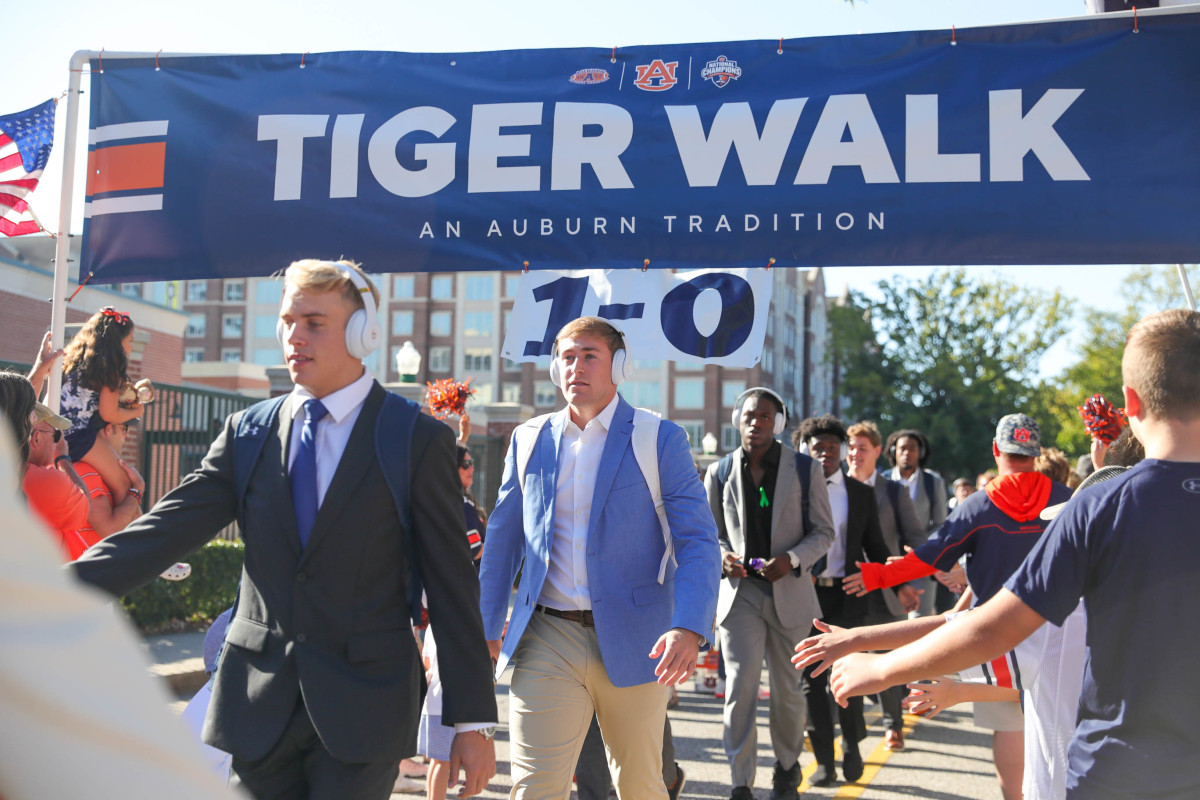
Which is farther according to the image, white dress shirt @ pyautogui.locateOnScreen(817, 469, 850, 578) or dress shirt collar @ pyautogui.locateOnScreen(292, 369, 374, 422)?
white dress shirt @ pyautogui.locateOnScreen(817, 469, 850, 578)

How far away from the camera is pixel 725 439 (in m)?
72.1

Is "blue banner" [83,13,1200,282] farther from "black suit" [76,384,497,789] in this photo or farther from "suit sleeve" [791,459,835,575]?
"black suit" [76,384,497,789]

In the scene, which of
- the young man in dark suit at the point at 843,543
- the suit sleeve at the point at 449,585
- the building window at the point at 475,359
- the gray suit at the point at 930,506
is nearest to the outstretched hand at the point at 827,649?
the suit sleeve at the point at 449,585

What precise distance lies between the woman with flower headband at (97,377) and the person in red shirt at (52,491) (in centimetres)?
81

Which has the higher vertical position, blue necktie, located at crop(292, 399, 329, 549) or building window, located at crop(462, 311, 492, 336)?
building window, located at crop(462, 311, 492, 336)

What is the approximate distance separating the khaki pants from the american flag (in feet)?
13.7

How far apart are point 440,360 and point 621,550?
7465cm

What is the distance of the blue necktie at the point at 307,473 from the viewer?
111 inches

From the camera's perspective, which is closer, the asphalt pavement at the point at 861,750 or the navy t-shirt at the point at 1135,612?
the navy t-shirt at the point at 1135,612

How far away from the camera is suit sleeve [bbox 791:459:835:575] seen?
20.6 feet

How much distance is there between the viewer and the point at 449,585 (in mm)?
2850

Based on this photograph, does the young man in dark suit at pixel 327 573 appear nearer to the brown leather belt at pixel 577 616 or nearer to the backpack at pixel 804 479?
the brown leather belt at pixel 577 616

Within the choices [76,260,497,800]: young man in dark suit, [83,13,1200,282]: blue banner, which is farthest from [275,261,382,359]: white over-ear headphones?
[83,13,1200,282]: blue banner

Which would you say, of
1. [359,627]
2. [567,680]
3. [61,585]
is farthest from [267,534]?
[61,585]
